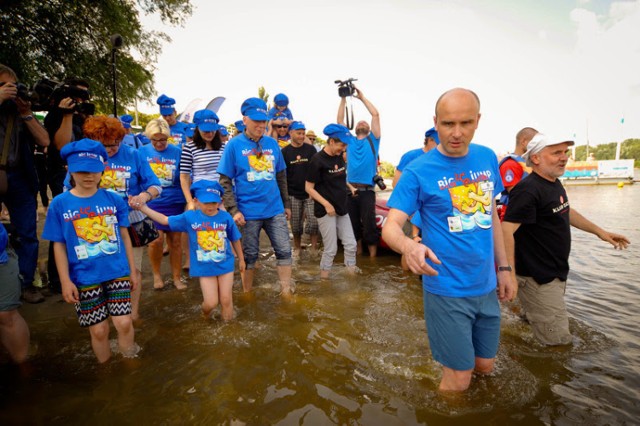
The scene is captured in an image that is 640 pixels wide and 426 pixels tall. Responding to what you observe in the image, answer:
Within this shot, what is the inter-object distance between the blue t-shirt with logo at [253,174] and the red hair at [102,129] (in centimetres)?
115

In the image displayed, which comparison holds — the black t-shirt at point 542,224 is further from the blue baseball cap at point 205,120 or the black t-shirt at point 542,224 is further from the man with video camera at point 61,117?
the man with video camera at point 61,117

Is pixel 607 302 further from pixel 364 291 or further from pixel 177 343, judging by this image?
pixel 177 343

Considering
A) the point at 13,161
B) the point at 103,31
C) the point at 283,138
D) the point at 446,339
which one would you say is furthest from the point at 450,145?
the point at 103,31

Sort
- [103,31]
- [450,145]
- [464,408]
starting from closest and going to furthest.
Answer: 1. [450,145]
2. [464,408]
3. [103,31]

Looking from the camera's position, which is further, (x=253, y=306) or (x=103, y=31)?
(x=103, y=31)

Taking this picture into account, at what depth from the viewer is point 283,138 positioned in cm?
829

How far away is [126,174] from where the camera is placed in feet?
12.1

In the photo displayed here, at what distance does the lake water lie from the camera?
94.7 inches

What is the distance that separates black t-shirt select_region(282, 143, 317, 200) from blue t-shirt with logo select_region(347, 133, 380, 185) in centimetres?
96

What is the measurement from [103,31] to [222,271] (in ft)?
39.5

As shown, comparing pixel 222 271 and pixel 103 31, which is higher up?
pixel 103 31

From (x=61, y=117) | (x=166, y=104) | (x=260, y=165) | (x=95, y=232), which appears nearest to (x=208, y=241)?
(x=95, y=232)

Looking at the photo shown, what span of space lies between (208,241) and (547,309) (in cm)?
341

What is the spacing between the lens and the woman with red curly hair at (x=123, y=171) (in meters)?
3.46
